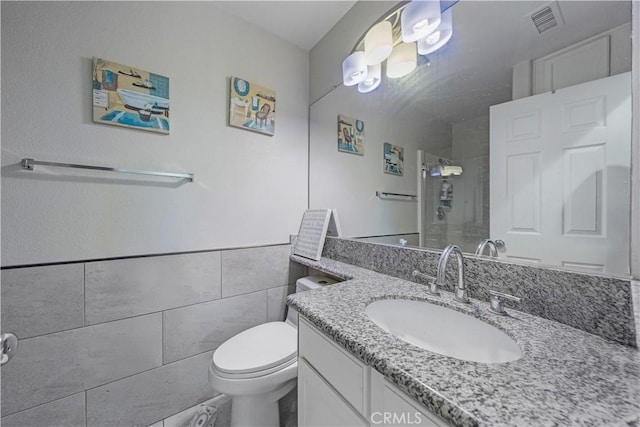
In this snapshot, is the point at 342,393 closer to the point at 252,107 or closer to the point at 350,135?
the point at 350,135

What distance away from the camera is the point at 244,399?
42.4 inches

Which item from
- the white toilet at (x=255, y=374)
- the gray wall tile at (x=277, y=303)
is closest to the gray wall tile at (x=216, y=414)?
the white toilet at (x=255, y=374)

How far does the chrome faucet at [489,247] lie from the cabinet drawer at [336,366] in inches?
24.7

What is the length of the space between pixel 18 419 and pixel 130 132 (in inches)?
50.6

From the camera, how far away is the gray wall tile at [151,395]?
1.09 m

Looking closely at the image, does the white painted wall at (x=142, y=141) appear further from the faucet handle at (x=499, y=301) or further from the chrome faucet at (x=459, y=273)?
the faucet handle at (x=499, y=301)

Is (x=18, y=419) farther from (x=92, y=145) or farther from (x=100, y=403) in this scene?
(x=92, y=145)

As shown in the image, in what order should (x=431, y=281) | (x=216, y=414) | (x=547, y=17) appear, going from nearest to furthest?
(x=547, y=17) < (x=431, y=281) < (x=216, y=414)

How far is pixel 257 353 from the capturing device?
1111 mm

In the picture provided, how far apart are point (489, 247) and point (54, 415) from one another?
191 centimetres

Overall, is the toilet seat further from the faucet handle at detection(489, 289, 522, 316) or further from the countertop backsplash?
the faucet handle at detection(489, 289, 522, 316)

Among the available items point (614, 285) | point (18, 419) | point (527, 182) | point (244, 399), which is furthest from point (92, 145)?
point (614, 285)

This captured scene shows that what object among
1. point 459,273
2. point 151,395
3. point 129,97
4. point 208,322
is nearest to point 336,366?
point 459,273

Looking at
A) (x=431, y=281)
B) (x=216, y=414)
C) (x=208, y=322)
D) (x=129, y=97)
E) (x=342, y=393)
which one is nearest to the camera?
(x=342, y=393)
